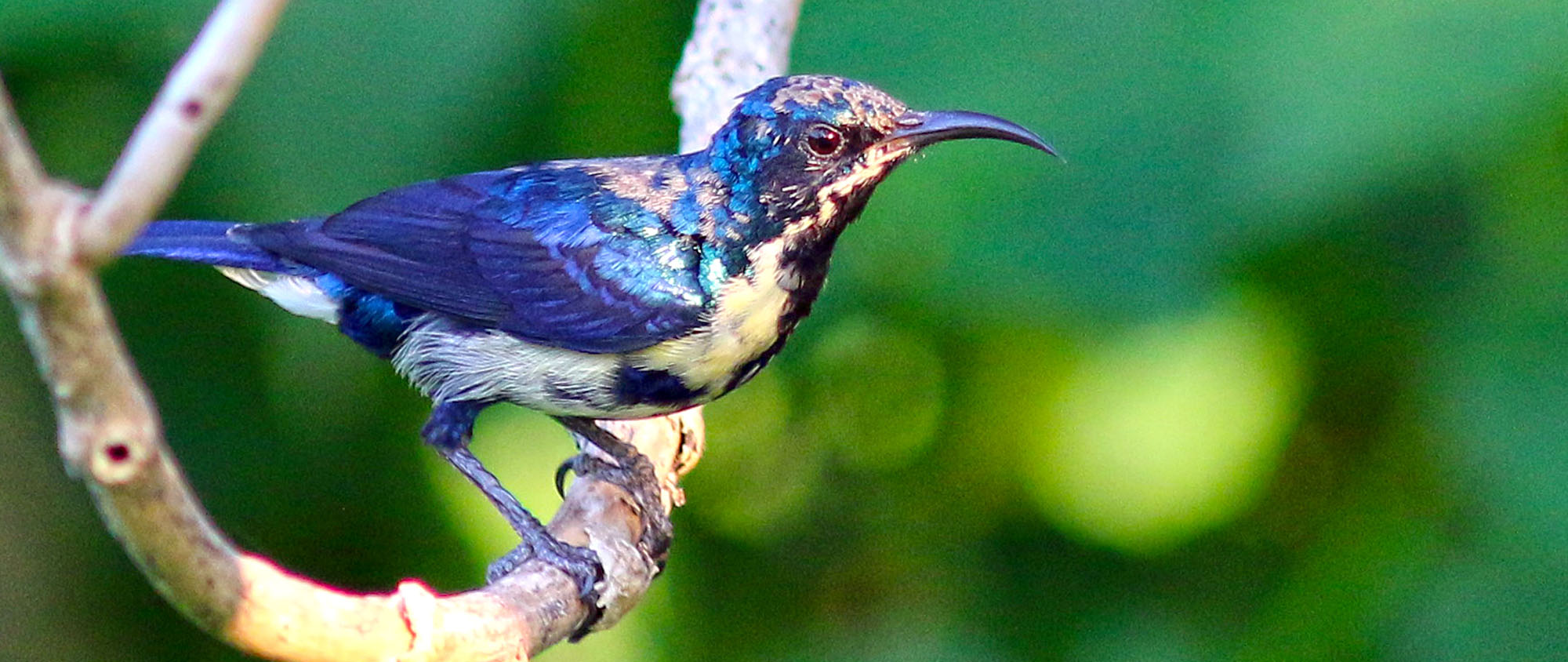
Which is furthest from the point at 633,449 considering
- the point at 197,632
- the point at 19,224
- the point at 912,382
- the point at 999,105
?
the point at 19,224

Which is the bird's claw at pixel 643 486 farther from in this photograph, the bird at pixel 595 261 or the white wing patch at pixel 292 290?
the white wing patch at pixel 292 290

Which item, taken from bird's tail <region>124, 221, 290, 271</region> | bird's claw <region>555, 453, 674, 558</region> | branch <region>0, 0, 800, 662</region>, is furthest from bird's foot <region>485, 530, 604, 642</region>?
bird's tail <region>124, 221, 290, 271</region>

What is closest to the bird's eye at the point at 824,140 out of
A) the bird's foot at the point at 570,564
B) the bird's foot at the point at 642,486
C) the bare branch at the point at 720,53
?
the bare branch at the point at 720,53

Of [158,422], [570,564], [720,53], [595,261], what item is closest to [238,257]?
[595,261]

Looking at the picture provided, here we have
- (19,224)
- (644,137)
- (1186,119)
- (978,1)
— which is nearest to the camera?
(19,224)

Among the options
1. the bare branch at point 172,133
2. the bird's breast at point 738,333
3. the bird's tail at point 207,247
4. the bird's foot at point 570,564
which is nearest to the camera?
the bare branch at point 172,133

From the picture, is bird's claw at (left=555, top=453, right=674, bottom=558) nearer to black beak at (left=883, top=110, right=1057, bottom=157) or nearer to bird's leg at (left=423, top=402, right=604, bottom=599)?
bird's leg at (left=423, top=402, right=604, bottom=599)

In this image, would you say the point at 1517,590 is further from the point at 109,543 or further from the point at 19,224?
the point at 109,543
